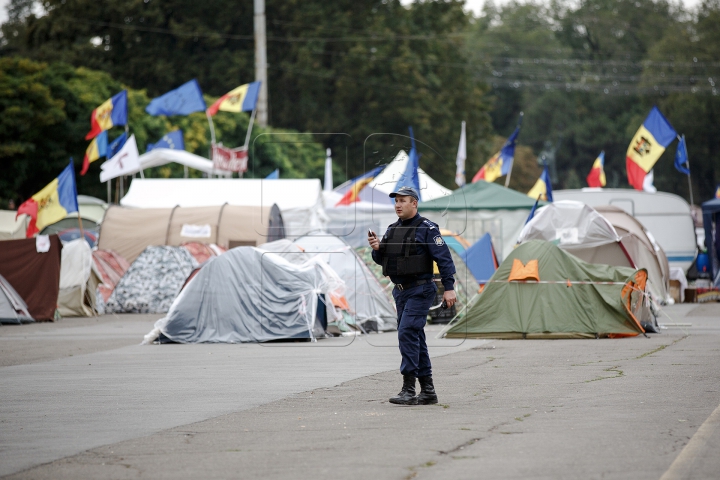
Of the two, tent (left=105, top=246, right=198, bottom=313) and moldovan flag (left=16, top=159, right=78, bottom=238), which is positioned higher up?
moldovan flag (left=16, top=159, right=78, bottom=238)

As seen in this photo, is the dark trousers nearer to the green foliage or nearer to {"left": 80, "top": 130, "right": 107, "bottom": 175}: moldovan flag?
{"left": 80, "top": 130, "right": 107, "bottom": 175}: moldovan flag

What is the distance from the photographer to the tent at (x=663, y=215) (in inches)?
1249

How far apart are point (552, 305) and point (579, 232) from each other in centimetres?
676

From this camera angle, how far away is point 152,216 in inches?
1188

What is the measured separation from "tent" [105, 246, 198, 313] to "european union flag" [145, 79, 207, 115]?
9572 millimetres

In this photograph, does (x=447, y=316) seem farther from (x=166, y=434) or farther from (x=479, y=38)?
(x=479, y=38)

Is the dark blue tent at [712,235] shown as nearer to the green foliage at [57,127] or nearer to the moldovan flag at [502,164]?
the moldovan flag at [502,164]

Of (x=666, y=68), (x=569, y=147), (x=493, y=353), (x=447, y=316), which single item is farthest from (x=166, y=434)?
(x=569, y=147)

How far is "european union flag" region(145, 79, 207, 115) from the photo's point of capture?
34594mm

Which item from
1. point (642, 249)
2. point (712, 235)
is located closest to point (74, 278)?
point (642, 249)

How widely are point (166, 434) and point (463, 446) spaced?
230 centimetres

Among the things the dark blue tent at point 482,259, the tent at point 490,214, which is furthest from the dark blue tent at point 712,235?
the dark blue tent at point 482,259

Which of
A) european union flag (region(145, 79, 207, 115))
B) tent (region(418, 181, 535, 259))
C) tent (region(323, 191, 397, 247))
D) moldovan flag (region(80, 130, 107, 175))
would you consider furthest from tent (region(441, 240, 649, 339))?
european union flag (region(145, 79, 207, 115))

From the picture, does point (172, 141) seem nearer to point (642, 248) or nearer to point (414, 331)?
point (642, 248)
